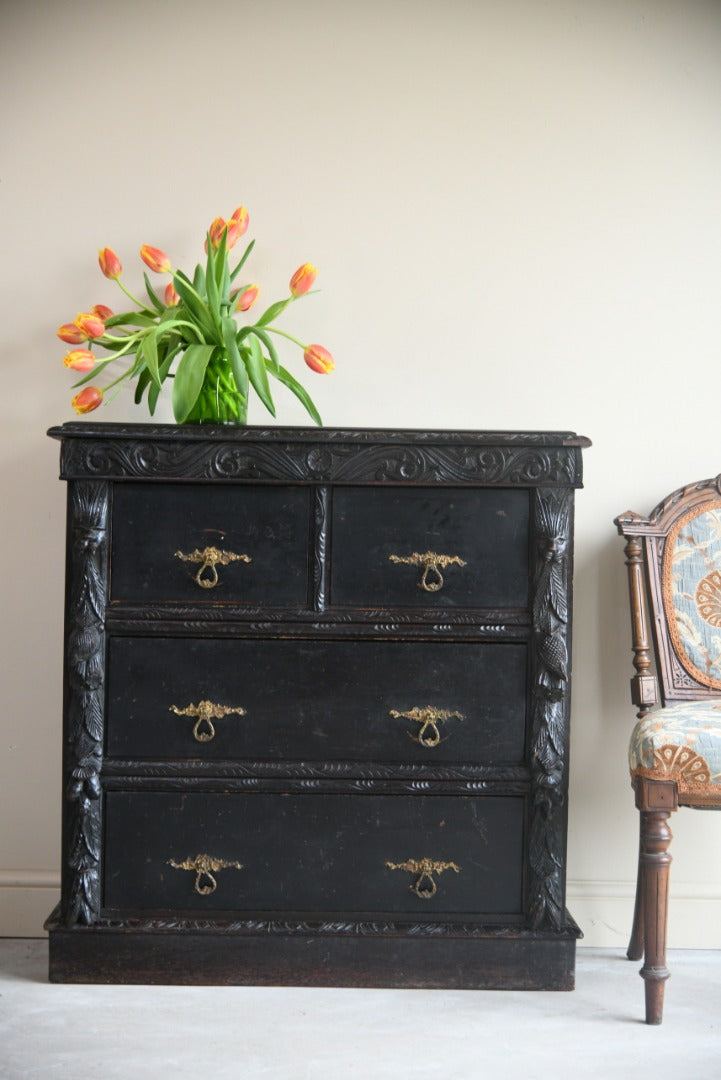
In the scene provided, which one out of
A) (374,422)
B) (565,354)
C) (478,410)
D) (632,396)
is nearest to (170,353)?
(374,422)

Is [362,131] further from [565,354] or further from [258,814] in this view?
[258,814]

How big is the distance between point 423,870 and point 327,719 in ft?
1.25

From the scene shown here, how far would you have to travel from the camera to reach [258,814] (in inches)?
87.5

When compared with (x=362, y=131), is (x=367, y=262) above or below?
below

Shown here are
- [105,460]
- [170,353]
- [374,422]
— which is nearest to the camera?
[105,460]

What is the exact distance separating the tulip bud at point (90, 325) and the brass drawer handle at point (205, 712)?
2.92 ft

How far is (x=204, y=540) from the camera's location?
2225 millimetres

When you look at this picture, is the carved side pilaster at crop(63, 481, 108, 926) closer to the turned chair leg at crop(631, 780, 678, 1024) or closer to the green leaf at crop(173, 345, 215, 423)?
the green leaf at crop(173, 345, 215, 423)

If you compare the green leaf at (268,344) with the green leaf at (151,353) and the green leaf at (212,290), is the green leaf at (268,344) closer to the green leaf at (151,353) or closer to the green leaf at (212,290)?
the green leaf at (212,290)

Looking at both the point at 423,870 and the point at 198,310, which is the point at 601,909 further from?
the point at 198,310

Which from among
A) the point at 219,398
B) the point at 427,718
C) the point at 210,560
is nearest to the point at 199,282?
the point at 219,398

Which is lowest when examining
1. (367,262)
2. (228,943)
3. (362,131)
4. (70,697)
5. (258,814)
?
(228,943)

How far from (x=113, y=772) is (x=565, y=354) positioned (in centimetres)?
153

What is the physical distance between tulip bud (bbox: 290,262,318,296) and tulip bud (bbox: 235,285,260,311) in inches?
4.5
